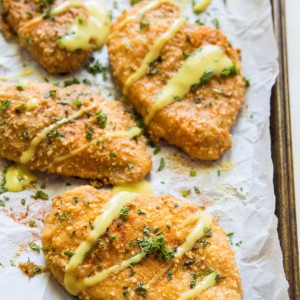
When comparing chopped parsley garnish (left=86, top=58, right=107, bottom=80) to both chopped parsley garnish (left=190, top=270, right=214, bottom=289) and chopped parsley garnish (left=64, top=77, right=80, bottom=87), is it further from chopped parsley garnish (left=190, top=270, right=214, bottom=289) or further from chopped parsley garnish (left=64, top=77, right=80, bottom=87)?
chopped parsley garnish (left=190, top=270, right=214, bottom=289)

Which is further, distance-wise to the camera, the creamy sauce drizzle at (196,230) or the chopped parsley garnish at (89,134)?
the chopped parsley garnish at (89,134)

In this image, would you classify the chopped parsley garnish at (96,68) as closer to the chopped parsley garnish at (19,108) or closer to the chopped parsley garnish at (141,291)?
the chopped parsley garnish at (19,108)

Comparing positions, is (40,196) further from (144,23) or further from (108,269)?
(144,23)

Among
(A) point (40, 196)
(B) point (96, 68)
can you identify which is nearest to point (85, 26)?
(B) point (96, 68)

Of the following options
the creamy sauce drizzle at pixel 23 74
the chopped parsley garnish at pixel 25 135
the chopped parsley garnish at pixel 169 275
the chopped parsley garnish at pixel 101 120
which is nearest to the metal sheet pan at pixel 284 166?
the chopped parsley garnish at pixel 169 275

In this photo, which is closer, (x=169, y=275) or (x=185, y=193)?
(x=169, y=275)

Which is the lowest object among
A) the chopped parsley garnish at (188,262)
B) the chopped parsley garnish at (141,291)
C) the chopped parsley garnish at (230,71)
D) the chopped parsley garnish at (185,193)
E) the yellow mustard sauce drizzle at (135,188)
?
the chopped parsley garnish at (141,291)
